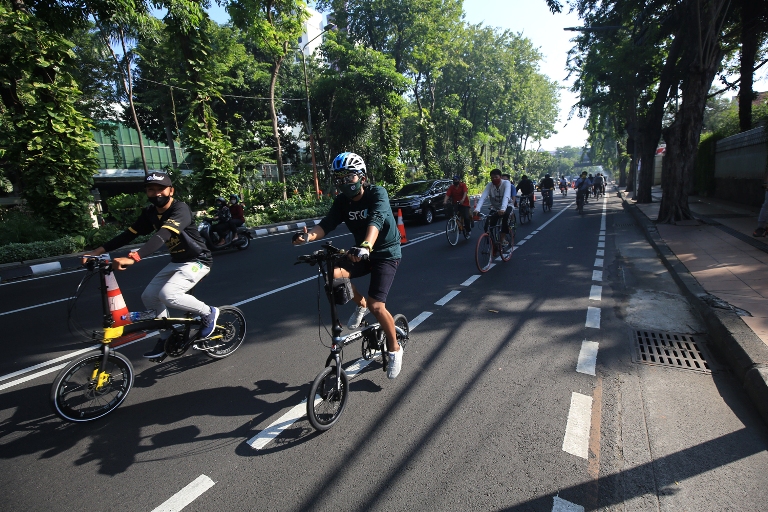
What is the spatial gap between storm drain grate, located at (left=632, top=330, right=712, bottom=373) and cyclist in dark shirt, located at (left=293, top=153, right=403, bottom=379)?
2.42 metres

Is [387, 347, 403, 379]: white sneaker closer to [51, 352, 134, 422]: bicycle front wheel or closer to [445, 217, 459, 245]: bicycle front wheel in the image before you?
[51, 352, 134, 422]: bicycle front wheel

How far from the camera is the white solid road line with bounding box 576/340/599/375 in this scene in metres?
3.61

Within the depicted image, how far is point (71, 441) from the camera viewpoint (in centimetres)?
285

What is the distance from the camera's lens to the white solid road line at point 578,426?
2593mm

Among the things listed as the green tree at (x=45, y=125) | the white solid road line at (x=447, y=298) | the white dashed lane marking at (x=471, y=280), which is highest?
the green tree at (x=45, y=125)

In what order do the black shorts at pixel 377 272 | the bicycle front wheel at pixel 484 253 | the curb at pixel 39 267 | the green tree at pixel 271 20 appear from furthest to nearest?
the green tree at pixel 271 20 < the curb at pixel 39 267 < the bicycle front wheel at pixel 484 253 < the black shorts at pixel 377 272

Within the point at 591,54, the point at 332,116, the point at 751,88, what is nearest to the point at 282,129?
the point at 332,116

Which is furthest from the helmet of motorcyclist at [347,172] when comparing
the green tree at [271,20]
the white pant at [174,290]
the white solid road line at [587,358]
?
the green tree at [271,20]

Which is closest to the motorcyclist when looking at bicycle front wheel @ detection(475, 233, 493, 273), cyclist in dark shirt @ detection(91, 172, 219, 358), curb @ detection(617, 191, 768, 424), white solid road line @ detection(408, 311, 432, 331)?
bicycle front wheel @ detection(475, 233, 493, 273)

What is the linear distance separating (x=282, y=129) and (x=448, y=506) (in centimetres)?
3414

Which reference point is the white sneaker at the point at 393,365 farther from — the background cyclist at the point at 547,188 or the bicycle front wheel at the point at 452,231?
the background cyclist at the point at 547,188

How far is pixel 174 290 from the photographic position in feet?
11.7

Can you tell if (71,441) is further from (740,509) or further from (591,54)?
(591,54)

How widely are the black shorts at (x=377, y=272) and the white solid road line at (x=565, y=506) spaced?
5.70ft
